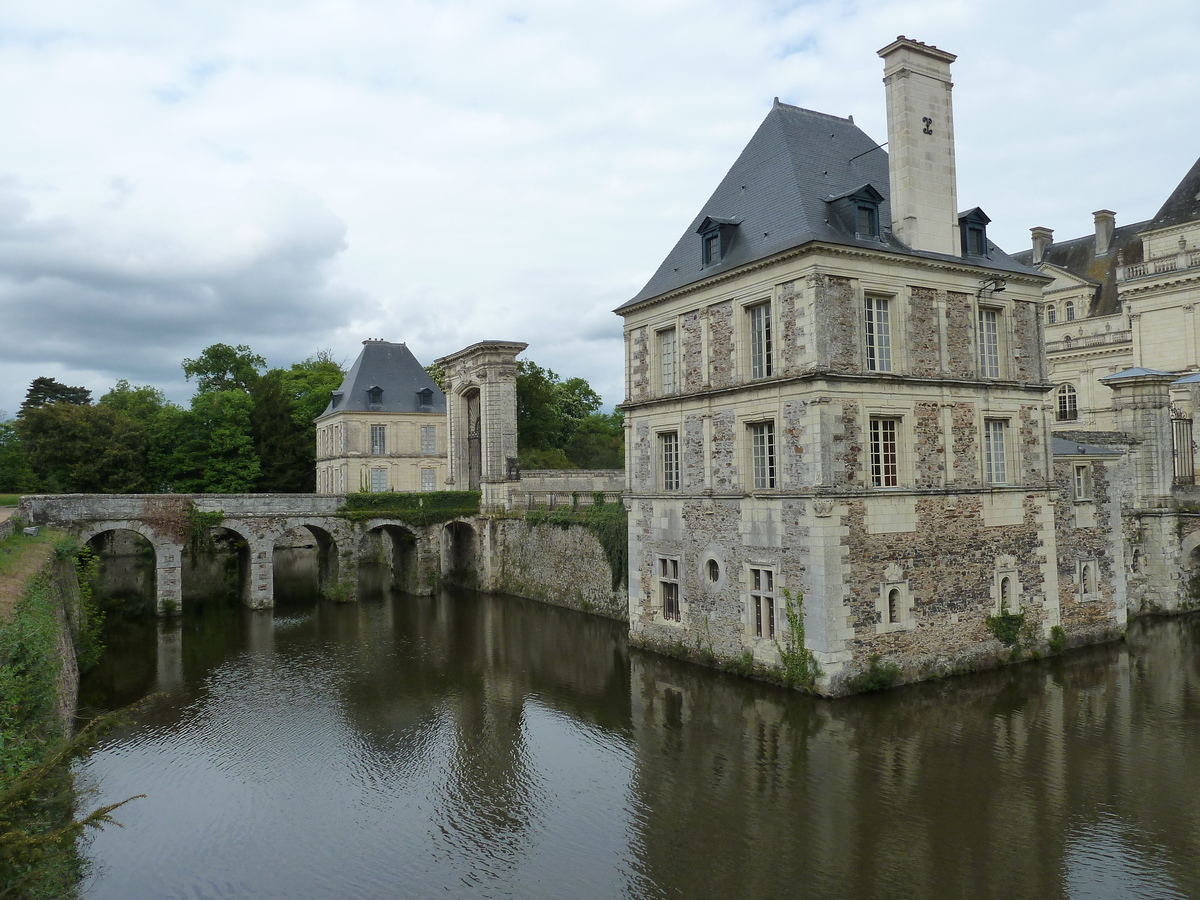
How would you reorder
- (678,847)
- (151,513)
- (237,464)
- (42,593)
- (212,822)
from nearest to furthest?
(678,847) → (212,822) → (42,593) → (151,513) → (237,464)

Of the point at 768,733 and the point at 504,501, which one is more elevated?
the point at 504,501

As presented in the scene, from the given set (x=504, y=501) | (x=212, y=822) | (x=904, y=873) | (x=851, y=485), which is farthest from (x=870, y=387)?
(x=504, y=501)

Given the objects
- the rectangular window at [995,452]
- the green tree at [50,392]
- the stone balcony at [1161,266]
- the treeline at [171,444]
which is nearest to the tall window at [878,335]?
the rectangular window at [995,452]

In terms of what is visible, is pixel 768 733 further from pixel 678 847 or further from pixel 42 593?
pixel 42 593

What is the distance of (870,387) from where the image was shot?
14922mm

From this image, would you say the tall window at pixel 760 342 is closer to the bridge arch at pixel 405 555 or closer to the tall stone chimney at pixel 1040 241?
the bridge arch at pixel 405 555

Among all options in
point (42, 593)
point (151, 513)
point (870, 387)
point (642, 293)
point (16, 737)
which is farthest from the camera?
point (151, 513)

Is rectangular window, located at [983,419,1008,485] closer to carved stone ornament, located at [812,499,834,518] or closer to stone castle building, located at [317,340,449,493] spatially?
carved stone ornament, located at [812,499,834,518]

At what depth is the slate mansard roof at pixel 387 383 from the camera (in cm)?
3878

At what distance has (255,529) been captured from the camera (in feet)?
90.6

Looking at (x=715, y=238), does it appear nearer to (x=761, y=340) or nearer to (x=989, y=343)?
(x=761, y=340)

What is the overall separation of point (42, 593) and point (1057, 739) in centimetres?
1639

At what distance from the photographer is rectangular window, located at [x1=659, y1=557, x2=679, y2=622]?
18109mm

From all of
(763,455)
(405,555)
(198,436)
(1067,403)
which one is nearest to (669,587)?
(763,455)
